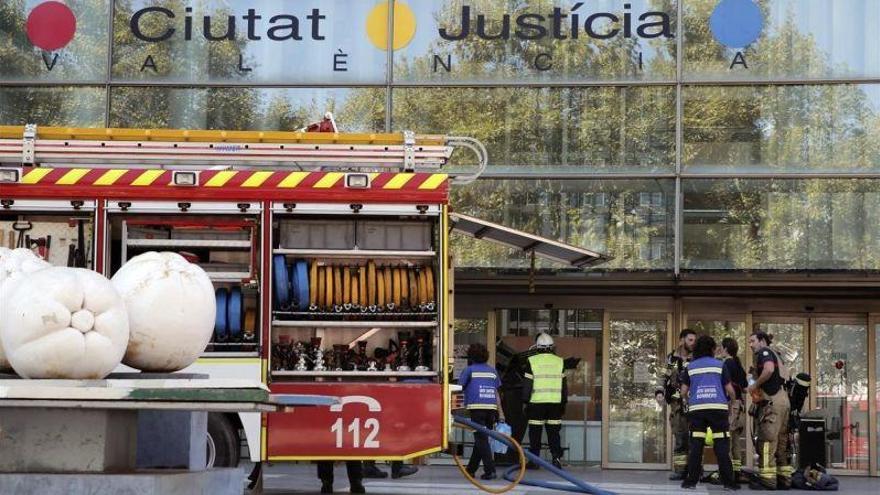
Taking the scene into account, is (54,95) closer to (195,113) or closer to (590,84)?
(195,113)

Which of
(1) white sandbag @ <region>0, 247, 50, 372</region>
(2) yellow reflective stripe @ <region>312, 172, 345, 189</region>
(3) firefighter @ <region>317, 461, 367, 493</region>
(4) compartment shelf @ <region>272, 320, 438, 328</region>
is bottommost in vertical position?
(3) firefighter @ <region>317, 461, 367, 493</region>

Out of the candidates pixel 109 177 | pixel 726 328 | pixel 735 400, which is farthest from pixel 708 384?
pixel 109 177

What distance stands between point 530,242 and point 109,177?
14.0 ft

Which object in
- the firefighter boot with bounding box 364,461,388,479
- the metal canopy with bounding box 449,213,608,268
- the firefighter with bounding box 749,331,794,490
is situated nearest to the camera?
the metal canopy with bounding box 449,213,608,268

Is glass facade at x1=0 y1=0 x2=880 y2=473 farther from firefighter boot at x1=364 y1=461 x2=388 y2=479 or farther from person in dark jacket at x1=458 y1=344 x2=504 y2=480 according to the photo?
firefighter boot at x1=364 y1=461 x2=388 y2=479

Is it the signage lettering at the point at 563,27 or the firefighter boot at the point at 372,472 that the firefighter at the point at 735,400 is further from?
the signage lettering at the point at 563,27

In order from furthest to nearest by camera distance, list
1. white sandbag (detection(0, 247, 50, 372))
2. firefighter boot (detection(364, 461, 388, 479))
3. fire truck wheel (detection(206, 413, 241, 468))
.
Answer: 1. firefighter boot (detection(364, 461, 388, 479))
2. fire truck wheel (detection(206, 413, 241, 468))
3. white sandbag (detection(0, 247, 50, 372))

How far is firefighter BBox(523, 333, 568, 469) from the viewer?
1770 centimetres

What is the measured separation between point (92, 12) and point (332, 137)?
26.2 feet

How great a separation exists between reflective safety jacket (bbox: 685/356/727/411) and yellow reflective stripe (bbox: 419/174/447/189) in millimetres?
4513

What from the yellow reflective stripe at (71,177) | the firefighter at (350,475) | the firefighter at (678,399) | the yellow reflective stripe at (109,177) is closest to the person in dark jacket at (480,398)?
the firefighter at (678,399)

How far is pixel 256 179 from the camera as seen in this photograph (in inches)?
487

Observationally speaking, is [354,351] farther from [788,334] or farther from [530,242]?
[788,334]

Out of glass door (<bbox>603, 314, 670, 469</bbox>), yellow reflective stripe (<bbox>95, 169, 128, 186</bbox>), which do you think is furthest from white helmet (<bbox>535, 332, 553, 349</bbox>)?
yellow reflective stripe (<bbox>95, 169, 128, 186</bbox>)
